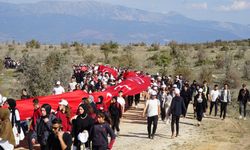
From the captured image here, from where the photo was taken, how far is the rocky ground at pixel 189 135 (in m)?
18.0

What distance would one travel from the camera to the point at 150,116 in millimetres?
18312

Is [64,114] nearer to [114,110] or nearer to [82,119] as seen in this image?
[82,119]

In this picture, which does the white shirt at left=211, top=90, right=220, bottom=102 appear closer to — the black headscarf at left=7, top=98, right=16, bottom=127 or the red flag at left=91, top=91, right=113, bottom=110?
the red flag at left=91, top=91, right=113, bottom=110

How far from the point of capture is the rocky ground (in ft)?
59.2

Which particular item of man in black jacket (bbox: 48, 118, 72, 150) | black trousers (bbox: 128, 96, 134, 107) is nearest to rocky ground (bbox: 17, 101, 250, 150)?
black trousers (bbox: 128, 96, 134, 107)

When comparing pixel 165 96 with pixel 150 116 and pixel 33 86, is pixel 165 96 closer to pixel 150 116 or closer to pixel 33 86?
pixel 150 116

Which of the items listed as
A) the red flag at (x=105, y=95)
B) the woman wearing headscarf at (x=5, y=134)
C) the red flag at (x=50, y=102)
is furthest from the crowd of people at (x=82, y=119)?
the red flag at (x=105, y=95)

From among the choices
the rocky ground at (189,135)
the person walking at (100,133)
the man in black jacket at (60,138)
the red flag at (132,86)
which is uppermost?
the man in black jacket at (60,138)

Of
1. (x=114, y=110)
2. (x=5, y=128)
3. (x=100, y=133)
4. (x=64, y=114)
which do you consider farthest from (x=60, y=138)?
(x=114, y=110)

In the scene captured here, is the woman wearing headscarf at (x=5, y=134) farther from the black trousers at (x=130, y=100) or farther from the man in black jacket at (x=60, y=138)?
the black trousers at (x=130, y=100)

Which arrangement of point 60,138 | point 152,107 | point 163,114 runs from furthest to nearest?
point 163,114
point 152,107
point 60,138

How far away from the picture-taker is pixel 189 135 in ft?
66.5

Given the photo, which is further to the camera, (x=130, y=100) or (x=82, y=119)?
(x=130, y=100)

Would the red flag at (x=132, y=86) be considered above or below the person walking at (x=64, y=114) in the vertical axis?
below
